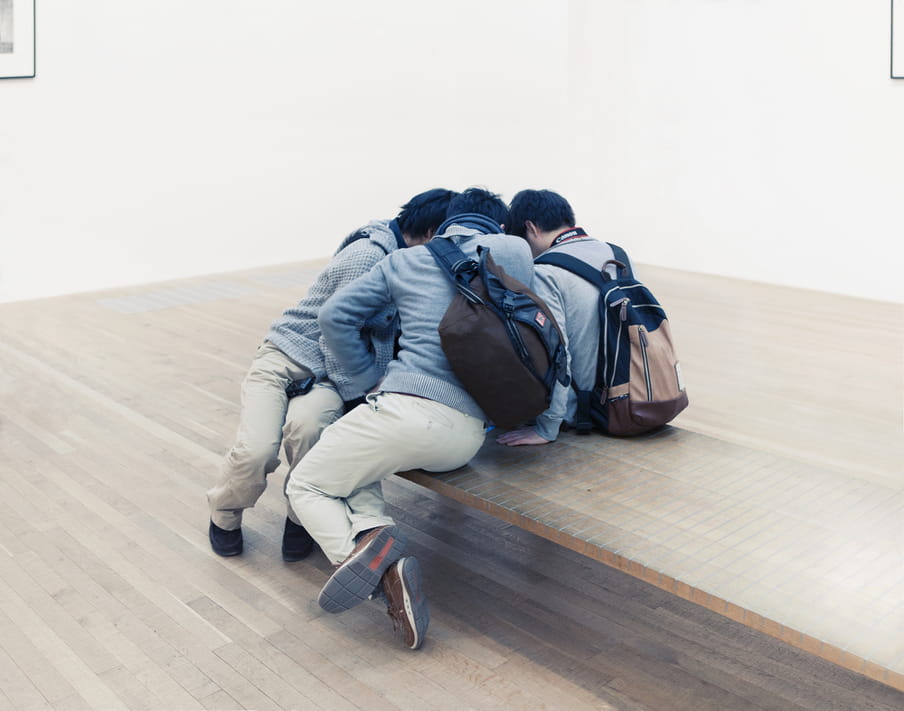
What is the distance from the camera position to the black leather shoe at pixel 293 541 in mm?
2957

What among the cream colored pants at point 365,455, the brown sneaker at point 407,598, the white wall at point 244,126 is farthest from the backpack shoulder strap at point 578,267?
the white wall at point 244,126

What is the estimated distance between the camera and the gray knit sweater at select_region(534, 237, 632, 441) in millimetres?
2709

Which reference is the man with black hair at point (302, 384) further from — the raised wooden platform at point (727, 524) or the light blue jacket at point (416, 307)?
the raised wooden platform at point (727, 524)

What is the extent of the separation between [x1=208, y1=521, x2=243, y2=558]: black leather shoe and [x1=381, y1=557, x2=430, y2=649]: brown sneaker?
73 cm

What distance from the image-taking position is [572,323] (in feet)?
9.08

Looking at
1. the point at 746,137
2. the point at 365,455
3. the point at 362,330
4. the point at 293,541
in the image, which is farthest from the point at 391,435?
the point at 746,137

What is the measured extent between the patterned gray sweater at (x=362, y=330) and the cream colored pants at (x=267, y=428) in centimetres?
5

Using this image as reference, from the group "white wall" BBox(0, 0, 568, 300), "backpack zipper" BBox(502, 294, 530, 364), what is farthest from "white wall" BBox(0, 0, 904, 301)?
"backpack zipper" BBox(502, 294, 530, 364)

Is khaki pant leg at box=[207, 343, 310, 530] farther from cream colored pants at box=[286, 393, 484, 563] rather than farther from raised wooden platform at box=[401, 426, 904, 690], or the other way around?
raised wooden platform at box=[401, 426, 904, 690]

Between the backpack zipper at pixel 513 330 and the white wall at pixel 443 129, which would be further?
the white wall at pixel 443 129

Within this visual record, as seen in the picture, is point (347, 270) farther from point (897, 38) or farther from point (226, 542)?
point (897, 38)

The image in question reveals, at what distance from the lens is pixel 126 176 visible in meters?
7.30

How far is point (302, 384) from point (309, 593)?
60 centimetres

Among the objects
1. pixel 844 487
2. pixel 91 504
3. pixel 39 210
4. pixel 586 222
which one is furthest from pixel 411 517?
pixel 586 222
